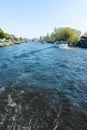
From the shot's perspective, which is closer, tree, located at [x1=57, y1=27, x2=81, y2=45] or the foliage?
the foliage

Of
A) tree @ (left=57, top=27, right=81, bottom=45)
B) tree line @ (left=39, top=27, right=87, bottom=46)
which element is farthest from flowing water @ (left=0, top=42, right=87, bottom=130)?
tree @ (left=57, top=27, right=81, bottom=45)

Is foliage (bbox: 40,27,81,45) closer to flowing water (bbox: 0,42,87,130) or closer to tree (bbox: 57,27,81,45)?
tree (bbox: 57,27,81,45)

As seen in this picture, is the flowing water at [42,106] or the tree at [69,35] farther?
the tree at [69,35]

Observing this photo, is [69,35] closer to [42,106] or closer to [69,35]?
[69,35]

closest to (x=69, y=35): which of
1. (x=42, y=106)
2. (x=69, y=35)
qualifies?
(x=69, y=35)

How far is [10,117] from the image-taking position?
9.42 meters

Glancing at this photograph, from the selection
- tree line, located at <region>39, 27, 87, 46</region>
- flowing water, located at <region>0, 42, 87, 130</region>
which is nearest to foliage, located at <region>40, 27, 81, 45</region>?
tree line, located at <region>39, 27, 87, 46</region>

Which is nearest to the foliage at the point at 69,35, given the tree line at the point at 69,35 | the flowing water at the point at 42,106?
the tree line at the point at 69,35

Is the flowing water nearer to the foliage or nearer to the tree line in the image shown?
the tree line

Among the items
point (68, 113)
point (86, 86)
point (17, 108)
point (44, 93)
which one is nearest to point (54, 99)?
point (44, 93)

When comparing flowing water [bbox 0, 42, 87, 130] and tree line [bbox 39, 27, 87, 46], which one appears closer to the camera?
flowing water [bbox 0, 42, 87, 130]

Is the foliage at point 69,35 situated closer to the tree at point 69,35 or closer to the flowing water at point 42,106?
the tree at point 69,35

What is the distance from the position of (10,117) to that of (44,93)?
423 cm

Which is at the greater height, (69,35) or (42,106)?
(42,106)
